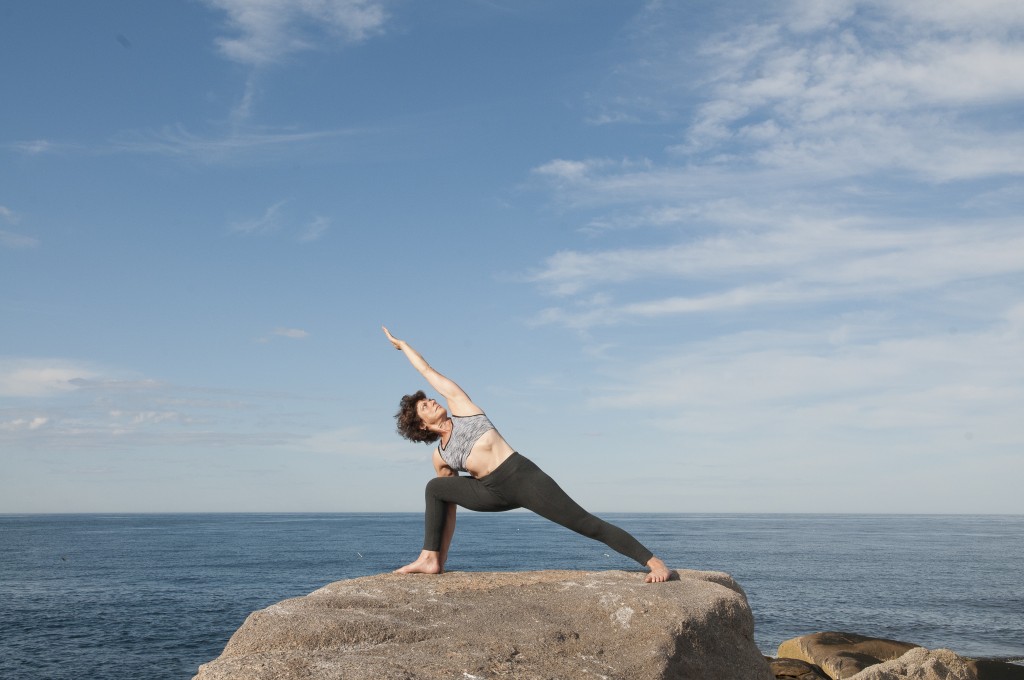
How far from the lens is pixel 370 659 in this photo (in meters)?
6.02

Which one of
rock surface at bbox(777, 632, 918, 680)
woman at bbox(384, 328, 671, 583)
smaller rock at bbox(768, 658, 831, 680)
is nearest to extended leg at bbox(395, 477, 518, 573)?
woman at bbox(384, 328, 671, 583)

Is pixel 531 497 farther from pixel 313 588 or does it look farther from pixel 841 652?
pixel 313 588

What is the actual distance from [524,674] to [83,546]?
305 feet

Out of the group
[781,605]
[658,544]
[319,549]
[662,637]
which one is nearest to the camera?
[662,637]

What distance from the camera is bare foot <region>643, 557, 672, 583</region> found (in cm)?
780

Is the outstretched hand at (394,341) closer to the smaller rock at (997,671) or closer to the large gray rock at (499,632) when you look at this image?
the large gray rock at (499,632)

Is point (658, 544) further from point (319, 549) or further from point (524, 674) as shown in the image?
point (524, 674)

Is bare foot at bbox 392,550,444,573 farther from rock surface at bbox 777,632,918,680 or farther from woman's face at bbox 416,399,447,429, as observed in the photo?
rock surface at bbox 777,632,918,680

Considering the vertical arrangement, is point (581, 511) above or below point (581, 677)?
above

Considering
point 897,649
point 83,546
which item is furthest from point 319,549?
point 897,649

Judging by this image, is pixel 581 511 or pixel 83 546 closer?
pixel 581 511

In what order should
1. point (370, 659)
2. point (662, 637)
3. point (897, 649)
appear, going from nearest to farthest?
point (370, 659), point (662, 637), point (897, 649)

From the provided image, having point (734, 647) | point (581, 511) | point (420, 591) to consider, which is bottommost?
point (734, 647)

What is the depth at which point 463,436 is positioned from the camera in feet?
26.5
